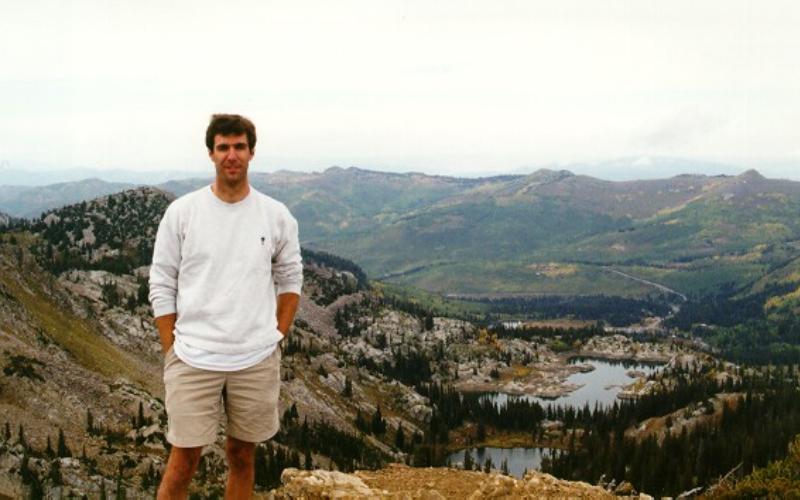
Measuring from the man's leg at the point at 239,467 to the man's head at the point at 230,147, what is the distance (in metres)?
5.43

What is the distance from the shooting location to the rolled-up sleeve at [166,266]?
477 inches

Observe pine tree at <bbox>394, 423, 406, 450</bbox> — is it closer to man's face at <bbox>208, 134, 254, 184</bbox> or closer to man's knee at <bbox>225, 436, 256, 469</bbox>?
man's knee at <bbox>225, 436, 256, 469</bbox>

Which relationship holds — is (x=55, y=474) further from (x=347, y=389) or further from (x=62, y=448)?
(x=347, y=389)

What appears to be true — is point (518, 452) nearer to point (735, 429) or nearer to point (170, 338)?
point (735, 429)

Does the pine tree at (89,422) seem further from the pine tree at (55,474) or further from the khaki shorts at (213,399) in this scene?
the khaki shorts at (213,399)

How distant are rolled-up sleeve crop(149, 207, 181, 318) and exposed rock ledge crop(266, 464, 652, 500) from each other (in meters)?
10.6

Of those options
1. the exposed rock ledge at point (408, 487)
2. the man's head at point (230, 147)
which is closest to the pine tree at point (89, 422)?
the exposed rock ledge at point (408, 487)

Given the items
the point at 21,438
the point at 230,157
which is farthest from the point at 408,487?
the point at 21,438

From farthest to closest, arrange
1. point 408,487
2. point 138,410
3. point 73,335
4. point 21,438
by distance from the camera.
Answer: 1. point 73,335
2. point 138,410
3. point 21,438
4. point 408,487

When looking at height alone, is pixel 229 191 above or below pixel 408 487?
above

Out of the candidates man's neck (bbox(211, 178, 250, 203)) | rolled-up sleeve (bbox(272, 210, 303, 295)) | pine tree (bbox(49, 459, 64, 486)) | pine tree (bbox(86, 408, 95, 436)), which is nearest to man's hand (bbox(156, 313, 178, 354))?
rolled-up sleeve (bbox(272, 210, 303, 295))

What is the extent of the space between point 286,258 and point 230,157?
231cm

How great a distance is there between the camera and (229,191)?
12570mm

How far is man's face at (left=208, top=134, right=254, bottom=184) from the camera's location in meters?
12.3
